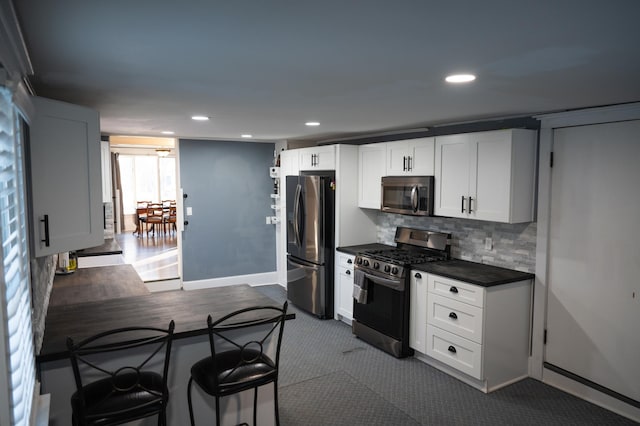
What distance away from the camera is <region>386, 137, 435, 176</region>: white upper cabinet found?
429cm

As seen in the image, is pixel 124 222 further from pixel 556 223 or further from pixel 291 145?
pixel 556 223

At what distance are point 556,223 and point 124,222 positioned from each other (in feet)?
39.0

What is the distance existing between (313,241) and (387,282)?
1.31m

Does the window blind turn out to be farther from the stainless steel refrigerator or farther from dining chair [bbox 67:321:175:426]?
the stainless steel refrigerator

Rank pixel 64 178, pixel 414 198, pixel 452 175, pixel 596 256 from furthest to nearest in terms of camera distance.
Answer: pixel 414 198 < pixel 452 175 < pixel 596 256 < pixel 64 178

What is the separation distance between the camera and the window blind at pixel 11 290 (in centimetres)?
125

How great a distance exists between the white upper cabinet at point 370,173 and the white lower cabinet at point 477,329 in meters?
1.32

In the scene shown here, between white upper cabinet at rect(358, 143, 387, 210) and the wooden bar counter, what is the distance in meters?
2.34

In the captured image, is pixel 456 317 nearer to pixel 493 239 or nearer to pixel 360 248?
pixel 493 239

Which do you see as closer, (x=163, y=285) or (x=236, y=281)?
(x=163, y=285)

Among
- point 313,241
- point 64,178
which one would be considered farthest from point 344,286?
point 64,178

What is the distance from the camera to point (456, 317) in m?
3.72

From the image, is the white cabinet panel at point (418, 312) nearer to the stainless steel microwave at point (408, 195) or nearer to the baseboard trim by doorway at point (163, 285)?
the stainless steel microwave at point (408, 195)

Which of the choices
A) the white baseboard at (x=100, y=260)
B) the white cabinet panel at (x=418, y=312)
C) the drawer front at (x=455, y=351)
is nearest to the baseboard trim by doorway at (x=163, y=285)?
the white baseboard at (x=100, y=260)
